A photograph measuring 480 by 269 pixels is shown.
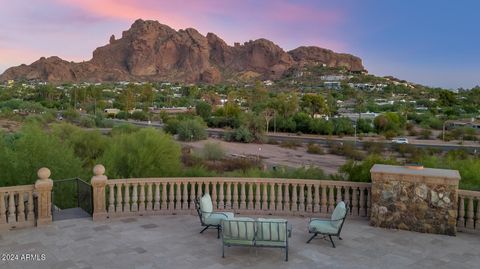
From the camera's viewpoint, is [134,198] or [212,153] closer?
[134,198]

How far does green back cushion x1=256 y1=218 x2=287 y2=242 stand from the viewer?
755 cm

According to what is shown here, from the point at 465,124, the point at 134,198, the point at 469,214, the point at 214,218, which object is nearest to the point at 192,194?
the point at 134,198

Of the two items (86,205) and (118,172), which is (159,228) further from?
(118,172)

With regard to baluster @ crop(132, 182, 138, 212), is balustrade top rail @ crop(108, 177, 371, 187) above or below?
above

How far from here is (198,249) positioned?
26.9 feet

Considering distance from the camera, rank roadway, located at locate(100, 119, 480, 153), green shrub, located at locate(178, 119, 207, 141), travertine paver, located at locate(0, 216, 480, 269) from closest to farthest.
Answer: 1. travertine paver, located at locate(0, 216, 480, 269)
2. roadway, located at locate(100, 119, 480, 153)
3. green shrub, located at locate(178, 119, 207, 141)

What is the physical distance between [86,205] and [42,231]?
2.42 m

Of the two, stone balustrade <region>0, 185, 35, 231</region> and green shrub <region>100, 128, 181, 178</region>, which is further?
green shrub <region>100, 128, 181, 178</region>

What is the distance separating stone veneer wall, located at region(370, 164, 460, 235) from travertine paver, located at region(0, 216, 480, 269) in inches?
9.5

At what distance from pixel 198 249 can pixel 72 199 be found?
9196 mm

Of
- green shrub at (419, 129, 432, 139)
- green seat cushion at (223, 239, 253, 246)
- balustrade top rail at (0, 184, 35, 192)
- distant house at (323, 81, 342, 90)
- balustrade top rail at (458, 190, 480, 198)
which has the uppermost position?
distant house at (323, 81, 342, 90)

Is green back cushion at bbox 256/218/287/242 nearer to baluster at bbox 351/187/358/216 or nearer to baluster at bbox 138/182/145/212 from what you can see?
baluster at bbox 351/187/358/216

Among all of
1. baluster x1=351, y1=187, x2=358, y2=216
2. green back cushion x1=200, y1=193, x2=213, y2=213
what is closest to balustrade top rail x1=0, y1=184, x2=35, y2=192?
green back cushion x1=200, y1=193, x2=213, y2=213

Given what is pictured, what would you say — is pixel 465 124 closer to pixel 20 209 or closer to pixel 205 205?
pixel 205 205
